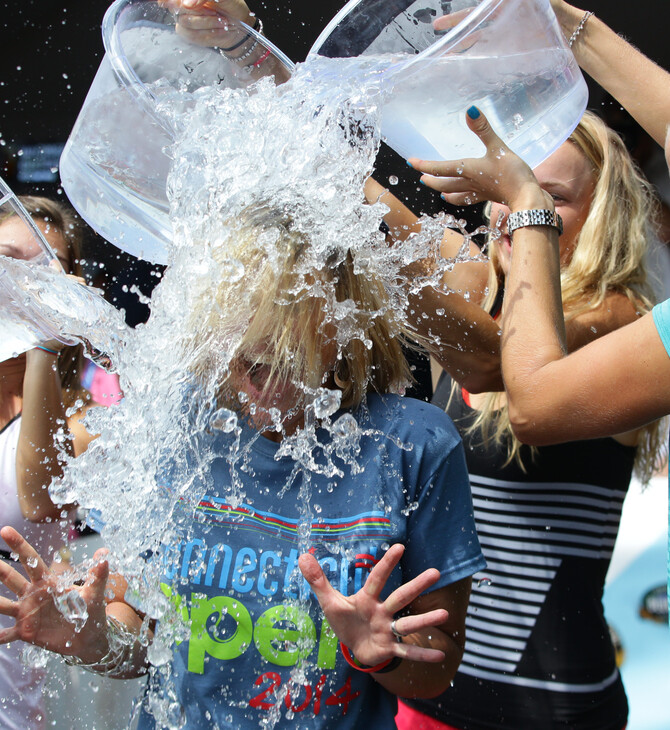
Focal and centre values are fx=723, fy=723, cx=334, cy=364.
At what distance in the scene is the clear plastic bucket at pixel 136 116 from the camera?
1303 mm

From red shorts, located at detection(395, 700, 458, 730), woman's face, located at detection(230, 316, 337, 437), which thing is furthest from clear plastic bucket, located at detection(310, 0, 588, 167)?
red shorts, located at detection(395, 700, 458, 730)

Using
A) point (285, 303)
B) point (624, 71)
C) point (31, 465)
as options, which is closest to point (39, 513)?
point (31, 465)

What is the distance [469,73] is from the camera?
3.81ft

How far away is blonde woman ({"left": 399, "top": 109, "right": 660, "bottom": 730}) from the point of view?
127 cm

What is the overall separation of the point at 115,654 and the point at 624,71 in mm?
1295

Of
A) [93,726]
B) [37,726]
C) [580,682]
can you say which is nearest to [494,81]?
[580,682]

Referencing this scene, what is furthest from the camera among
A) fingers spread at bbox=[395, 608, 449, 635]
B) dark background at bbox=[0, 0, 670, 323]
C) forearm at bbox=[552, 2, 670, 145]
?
dark background at bbox=[0, 0, 670, 323]

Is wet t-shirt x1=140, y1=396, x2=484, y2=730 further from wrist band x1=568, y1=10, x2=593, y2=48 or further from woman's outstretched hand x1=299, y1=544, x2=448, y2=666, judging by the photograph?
wrist band x1=568, y1=10, x2=593, y2=48

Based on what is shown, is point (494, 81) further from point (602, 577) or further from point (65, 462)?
point (65, 462)

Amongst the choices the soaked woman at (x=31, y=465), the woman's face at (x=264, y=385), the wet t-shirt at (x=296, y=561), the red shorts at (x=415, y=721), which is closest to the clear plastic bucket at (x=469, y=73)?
the woman's face at (x=264, y=385)

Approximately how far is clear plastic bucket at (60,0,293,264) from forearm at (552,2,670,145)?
0.55 m

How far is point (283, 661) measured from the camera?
98 cm

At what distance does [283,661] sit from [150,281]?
A: 1.33m

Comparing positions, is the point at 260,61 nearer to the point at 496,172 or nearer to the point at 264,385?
the point at 496,172
